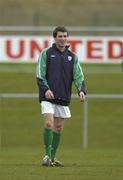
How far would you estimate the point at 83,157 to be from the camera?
53.8ft

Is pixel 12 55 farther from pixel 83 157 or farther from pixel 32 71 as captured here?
pixel 83 157

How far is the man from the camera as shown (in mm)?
13844

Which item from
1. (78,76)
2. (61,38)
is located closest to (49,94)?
(78,76)

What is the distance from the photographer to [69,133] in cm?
2402

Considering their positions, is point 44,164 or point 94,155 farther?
point 94,155

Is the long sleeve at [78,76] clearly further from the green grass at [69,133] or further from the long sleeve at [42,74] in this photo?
the green grass at [69,133]

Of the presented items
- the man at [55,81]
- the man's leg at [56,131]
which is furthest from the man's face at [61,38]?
the man's leg at [56,131]

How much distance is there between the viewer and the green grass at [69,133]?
519 inches

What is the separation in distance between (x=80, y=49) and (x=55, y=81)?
43.7 ft

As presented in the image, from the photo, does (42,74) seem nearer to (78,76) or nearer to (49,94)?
(49,94)

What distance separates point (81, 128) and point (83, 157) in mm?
7769

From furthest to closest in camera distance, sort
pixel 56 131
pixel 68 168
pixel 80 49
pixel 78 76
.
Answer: pixel 80 49 < pixel 56 131 < pixel 78 76 < pixel 68 168

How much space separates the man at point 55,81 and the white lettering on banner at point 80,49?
1308 centimetres
